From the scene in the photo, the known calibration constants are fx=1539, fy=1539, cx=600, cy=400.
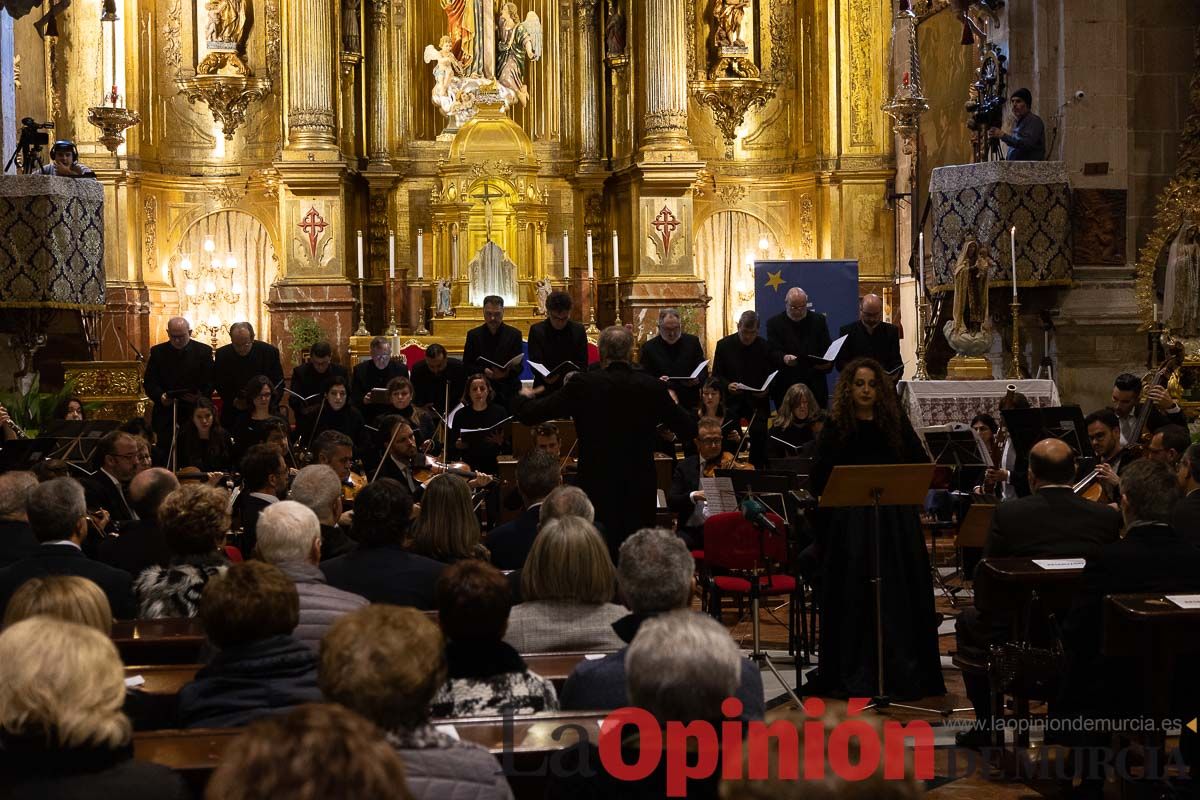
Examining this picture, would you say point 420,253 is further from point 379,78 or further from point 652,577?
point 652,577

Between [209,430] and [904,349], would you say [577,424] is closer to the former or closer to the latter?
[209,430]

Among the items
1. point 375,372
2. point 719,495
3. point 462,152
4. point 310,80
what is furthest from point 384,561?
point 310,80

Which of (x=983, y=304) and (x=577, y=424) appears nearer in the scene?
(x=577, y=424)

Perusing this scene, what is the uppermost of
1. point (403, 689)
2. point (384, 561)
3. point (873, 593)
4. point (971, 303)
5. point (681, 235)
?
point (681, 235)

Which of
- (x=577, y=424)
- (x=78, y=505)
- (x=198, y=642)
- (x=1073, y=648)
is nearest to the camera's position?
(x=198, y=642)

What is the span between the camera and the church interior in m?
8.52

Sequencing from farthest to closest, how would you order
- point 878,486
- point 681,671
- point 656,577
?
1. point 878,486
2. point 656,577
3. point 681,671

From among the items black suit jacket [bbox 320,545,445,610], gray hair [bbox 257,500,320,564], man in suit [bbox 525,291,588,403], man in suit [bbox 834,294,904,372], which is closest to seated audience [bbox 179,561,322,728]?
gray hair [bbox 257,500,320,564]

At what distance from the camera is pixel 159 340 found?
17797 mm

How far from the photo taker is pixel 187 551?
5.60 metres

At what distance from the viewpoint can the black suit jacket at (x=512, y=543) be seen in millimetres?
6793

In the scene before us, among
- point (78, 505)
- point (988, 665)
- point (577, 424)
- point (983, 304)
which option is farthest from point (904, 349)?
point (78, 505)

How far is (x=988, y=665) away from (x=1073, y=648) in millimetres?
727

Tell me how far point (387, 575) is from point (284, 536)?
18.5 inches
